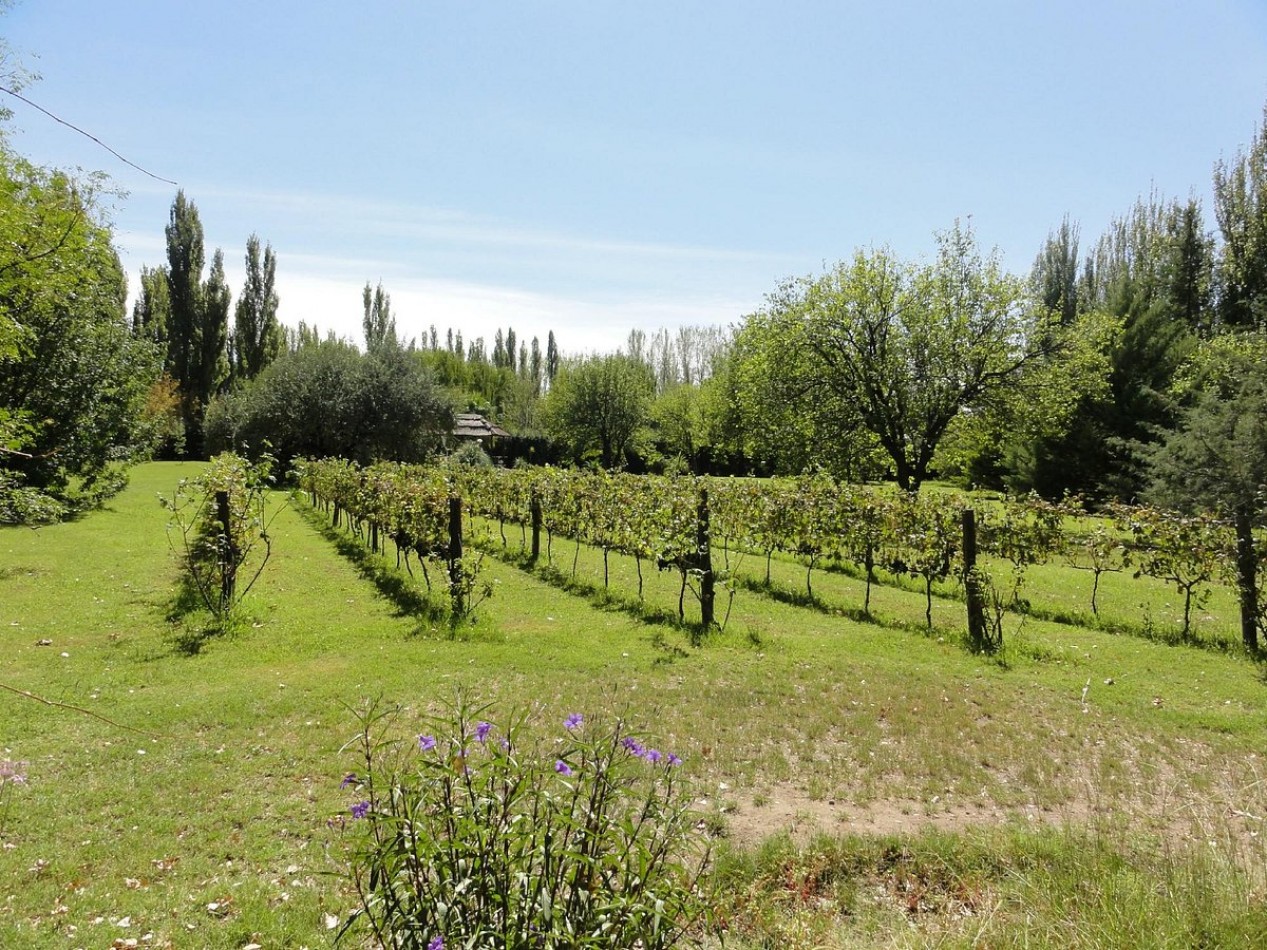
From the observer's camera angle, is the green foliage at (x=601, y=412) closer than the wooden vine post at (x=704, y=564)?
No

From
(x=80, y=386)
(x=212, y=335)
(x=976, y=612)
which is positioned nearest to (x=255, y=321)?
(x=212, y=335)

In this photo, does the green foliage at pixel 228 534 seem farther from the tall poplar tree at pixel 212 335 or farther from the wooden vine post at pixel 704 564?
the tall poplar tree at pixel 212 335

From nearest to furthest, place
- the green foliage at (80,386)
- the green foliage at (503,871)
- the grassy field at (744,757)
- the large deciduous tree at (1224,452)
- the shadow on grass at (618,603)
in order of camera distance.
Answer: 1. the green foliage at (503,871)
2. the grassy field at (744,757)
3. the shadow on grass at (618,603)
4. the large deciduous tree at (1224,452)
5. the green foliage at (80,386)

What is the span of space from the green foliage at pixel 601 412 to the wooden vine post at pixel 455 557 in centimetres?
3715

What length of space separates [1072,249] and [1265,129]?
17330mm

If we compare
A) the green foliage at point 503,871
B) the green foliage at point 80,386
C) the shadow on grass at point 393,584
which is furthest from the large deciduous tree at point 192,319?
the green foliage at point 503,871

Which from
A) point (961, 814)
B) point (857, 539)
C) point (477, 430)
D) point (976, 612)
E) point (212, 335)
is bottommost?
point (961, 814)

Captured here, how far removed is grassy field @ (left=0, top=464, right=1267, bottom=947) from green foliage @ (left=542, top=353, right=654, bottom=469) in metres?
37.5

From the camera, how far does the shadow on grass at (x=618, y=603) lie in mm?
8555

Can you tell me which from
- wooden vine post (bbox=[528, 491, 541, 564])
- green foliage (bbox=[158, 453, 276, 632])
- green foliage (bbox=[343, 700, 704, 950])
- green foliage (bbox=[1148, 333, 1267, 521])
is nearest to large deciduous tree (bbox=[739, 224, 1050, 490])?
green foliage (bbox=[1148, 333, 1267, 521])

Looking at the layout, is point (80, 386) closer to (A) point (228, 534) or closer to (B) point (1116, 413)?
(A) point (228, 534)

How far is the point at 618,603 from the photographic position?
10.7 m

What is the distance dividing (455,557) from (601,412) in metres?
38.5

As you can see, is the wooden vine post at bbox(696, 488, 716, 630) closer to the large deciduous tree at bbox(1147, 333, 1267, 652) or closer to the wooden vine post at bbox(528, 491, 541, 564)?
the wooden vine post at bbox(528, 491, 541, 564)
